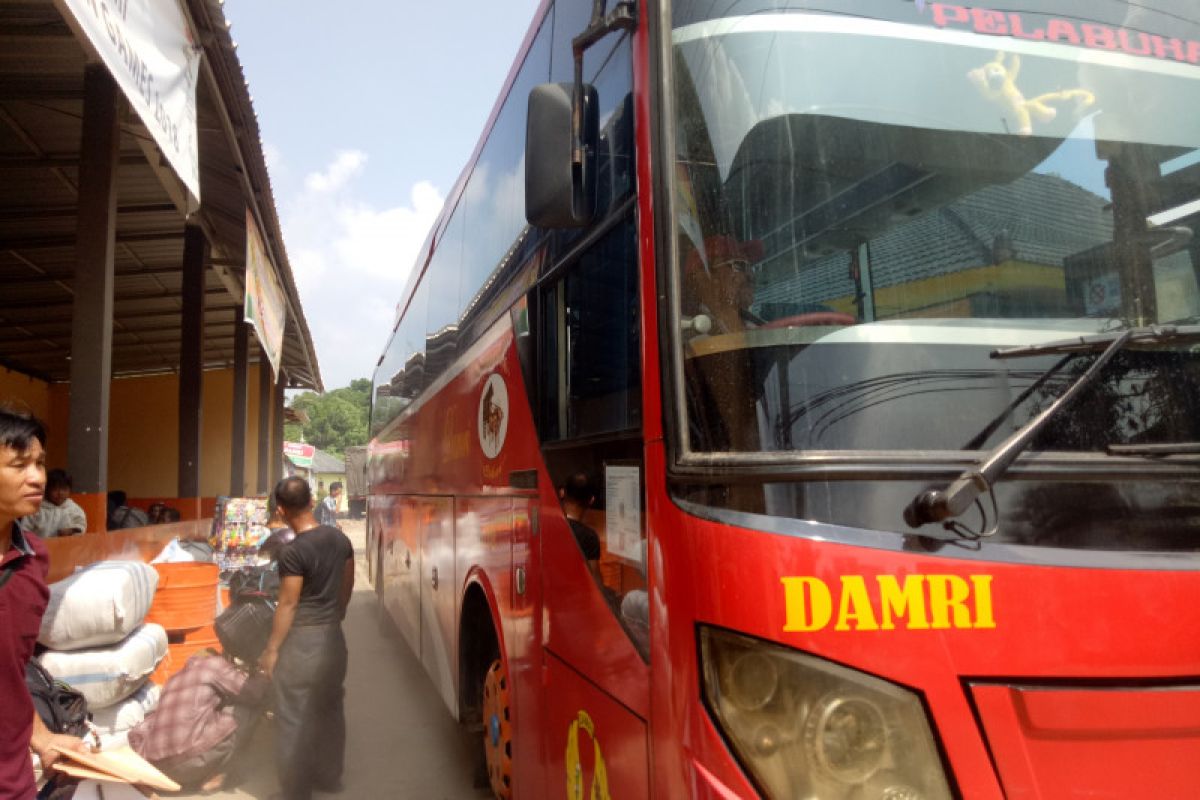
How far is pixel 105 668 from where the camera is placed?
4.00 metres

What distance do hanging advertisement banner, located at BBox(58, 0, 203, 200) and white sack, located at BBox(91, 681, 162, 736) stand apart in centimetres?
280

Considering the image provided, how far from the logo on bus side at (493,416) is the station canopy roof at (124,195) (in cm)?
357

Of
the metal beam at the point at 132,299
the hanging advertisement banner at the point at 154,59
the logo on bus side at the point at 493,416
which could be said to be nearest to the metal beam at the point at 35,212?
the metal beam at the point at 132,299

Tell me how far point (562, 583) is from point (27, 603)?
1.55 meters

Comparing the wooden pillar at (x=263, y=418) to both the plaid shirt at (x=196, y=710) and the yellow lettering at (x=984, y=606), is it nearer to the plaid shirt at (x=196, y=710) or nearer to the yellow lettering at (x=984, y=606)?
the plaid shirt at (x=196, y=710)

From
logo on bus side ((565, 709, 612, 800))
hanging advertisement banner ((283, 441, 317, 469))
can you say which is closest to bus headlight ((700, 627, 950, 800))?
logo on bus side ((565, 709, 612, 800))

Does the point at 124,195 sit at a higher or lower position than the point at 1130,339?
higher

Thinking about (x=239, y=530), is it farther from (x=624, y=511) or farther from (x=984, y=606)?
(x=984, y=606)

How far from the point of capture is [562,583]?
2910mm

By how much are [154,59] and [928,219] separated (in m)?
4.42

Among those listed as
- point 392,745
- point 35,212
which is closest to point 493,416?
Answer: point 392,745

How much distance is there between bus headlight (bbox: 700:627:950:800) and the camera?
159cm

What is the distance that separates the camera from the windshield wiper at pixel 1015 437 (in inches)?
62.9

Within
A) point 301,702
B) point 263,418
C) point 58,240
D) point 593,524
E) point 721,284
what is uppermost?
point 58,240
